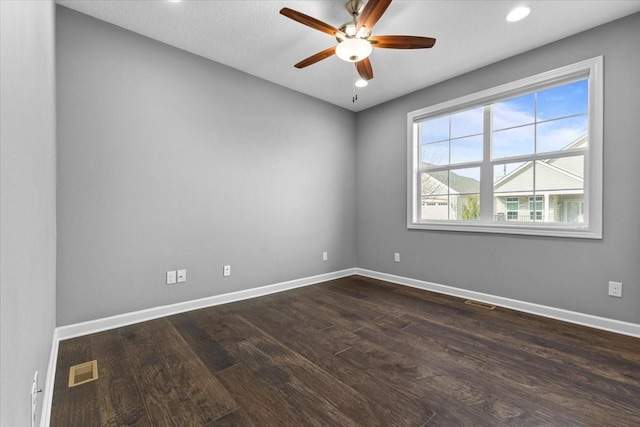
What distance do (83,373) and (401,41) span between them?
316 cm

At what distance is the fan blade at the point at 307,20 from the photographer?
1850 millimetres

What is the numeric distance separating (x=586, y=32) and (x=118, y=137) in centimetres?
428

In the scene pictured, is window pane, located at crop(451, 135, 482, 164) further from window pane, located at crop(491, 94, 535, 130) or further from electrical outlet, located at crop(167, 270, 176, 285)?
electrical outlet, located at crop(167, 270, 176, 285)

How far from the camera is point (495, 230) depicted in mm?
3010

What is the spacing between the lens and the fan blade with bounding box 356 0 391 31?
69.6 inches

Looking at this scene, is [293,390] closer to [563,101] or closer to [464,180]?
[464,180]

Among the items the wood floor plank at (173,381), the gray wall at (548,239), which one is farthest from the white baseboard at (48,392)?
the gray wall at (548,239)

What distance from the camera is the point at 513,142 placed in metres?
3.00

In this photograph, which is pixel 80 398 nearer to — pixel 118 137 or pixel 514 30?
pixel 118 137

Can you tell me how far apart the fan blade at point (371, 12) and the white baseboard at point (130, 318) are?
284 cm

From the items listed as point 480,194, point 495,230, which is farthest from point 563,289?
point 480,194

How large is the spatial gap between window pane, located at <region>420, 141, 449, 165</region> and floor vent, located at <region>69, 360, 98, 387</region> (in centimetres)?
392

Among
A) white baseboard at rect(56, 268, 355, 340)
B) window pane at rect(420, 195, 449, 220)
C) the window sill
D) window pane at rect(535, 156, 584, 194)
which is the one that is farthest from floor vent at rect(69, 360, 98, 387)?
window pane at rect(535, 156, 584, 194)

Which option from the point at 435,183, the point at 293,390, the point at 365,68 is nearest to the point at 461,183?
the point at 435,183
